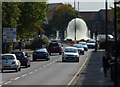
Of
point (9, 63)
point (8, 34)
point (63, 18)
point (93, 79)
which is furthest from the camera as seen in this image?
point (63, 18)

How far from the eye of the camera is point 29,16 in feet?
257

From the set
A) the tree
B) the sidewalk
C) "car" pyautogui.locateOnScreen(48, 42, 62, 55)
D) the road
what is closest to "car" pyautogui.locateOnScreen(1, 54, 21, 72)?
the road

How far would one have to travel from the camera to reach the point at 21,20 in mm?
79000

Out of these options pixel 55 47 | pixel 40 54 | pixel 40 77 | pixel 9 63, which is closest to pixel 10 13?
pixel 55 47

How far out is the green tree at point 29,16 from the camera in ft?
257

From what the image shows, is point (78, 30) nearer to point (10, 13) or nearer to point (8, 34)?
point (10, 13)

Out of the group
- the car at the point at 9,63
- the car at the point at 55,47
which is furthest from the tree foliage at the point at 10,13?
the car at the point at 9,63

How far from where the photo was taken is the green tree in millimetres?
78438

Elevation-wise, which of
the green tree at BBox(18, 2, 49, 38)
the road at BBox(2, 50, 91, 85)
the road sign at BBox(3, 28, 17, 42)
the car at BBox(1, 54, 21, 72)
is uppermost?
the green tree at BBox(18, 2, 49, 38)

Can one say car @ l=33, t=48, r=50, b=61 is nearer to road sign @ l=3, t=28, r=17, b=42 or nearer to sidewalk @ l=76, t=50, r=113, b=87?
road sign @ l=3, t=28, r=17, b=42

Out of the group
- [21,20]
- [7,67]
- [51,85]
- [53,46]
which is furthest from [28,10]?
[51,85]

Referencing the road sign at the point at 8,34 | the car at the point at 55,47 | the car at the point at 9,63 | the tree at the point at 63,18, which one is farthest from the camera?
the tree at the point at 63,18

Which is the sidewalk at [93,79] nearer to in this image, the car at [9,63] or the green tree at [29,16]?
the car at [9,63]

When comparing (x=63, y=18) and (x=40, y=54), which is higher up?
Result: (x=63, y=18)
